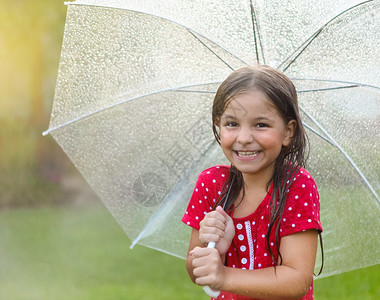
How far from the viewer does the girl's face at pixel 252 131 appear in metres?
1.60

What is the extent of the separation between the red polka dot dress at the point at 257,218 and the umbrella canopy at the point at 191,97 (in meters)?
0.42

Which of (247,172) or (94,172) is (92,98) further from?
(247,172)

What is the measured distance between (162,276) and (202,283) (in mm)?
4224

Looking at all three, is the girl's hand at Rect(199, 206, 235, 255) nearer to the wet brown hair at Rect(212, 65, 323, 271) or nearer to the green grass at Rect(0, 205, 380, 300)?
the wet brown hair at Rect(212, 65, 323, 271)

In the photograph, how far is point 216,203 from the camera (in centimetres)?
176

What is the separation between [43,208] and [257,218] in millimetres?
8011

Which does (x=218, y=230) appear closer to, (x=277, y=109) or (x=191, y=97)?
(x=277, y=109)

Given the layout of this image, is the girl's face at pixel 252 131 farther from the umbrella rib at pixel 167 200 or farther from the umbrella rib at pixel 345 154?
the umbrella rib at pixel 167 200

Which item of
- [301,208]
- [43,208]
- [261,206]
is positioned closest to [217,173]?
[261,206]

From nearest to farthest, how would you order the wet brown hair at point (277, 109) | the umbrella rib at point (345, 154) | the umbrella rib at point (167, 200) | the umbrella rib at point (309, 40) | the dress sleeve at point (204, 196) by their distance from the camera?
the wet brown hair at point (277, 109) → the dress sleeve at point (204, 196) → the umbrella rib at point (309, 40) → the umbrella rib at point (345, 154) → the umbrella rib at point (167, 200)

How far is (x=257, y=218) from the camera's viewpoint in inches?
66.1

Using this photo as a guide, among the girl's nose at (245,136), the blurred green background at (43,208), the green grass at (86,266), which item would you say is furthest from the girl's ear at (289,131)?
the blurred green background at (43,208)

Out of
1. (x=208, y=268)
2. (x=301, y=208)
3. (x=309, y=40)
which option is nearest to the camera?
(x=208, y=268)

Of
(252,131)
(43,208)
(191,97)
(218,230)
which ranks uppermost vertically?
(43,208)
